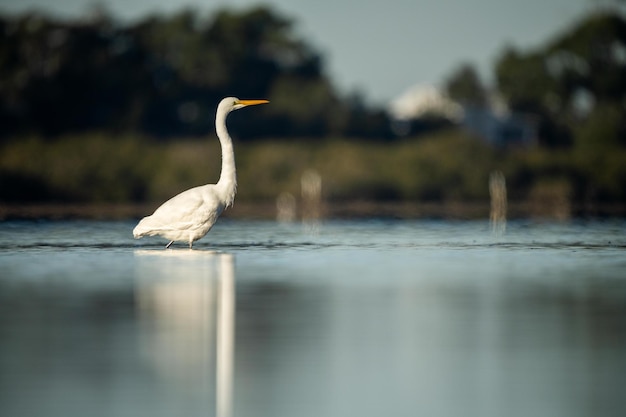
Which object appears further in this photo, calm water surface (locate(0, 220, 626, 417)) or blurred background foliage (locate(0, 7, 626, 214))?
blurred background foliage (locate(0, 7, 626, 214))

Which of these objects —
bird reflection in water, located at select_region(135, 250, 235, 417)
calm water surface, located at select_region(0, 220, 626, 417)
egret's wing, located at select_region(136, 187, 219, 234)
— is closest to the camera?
calm water surface, located at select_region(0, 220, 626, 417)

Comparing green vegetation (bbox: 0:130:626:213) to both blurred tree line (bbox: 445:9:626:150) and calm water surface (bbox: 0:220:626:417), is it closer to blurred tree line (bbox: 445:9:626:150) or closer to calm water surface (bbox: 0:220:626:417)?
blurred tree line (bbox: 445:9:626:150)

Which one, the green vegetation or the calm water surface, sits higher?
the green vegetation

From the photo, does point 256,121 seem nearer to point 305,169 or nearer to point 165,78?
point 165,78

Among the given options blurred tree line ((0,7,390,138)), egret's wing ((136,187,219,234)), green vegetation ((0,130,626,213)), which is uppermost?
blurred tree line ((0,7,390,138))

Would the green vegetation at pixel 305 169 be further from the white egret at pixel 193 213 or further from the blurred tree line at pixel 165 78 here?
the white egret at pixel 193 213

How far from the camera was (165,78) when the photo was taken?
70.5m

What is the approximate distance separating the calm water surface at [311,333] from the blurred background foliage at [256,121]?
101 feet

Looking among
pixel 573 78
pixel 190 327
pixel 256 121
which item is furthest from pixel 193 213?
pixel 573 78

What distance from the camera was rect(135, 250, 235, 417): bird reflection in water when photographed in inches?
343

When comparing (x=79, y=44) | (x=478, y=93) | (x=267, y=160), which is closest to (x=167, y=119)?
(x=79, y=44)

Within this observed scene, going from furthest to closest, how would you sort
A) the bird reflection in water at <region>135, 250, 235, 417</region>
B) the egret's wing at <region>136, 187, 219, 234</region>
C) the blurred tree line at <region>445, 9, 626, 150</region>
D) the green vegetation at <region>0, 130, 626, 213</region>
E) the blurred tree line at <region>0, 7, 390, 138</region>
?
the blurred tree line at <region>445, 9, 626, 150</region>
the blurred tree line at <region>0, 7, 390, 138</region>
the green vegetation at <region>0, 130, 626, 213</region>
the egret's wing at <region>136, 187, 219, 234</region>
the bird reflection in water at <region>135, 250, 235, 417</region>

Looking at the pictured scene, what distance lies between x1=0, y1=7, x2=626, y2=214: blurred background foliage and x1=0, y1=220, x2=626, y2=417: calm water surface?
30.7 metres

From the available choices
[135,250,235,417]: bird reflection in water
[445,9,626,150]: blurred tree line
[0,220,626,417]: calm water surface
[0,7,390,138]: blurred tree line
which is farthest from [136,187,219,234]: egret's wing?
[445,9,626,150]: blurred tree line
